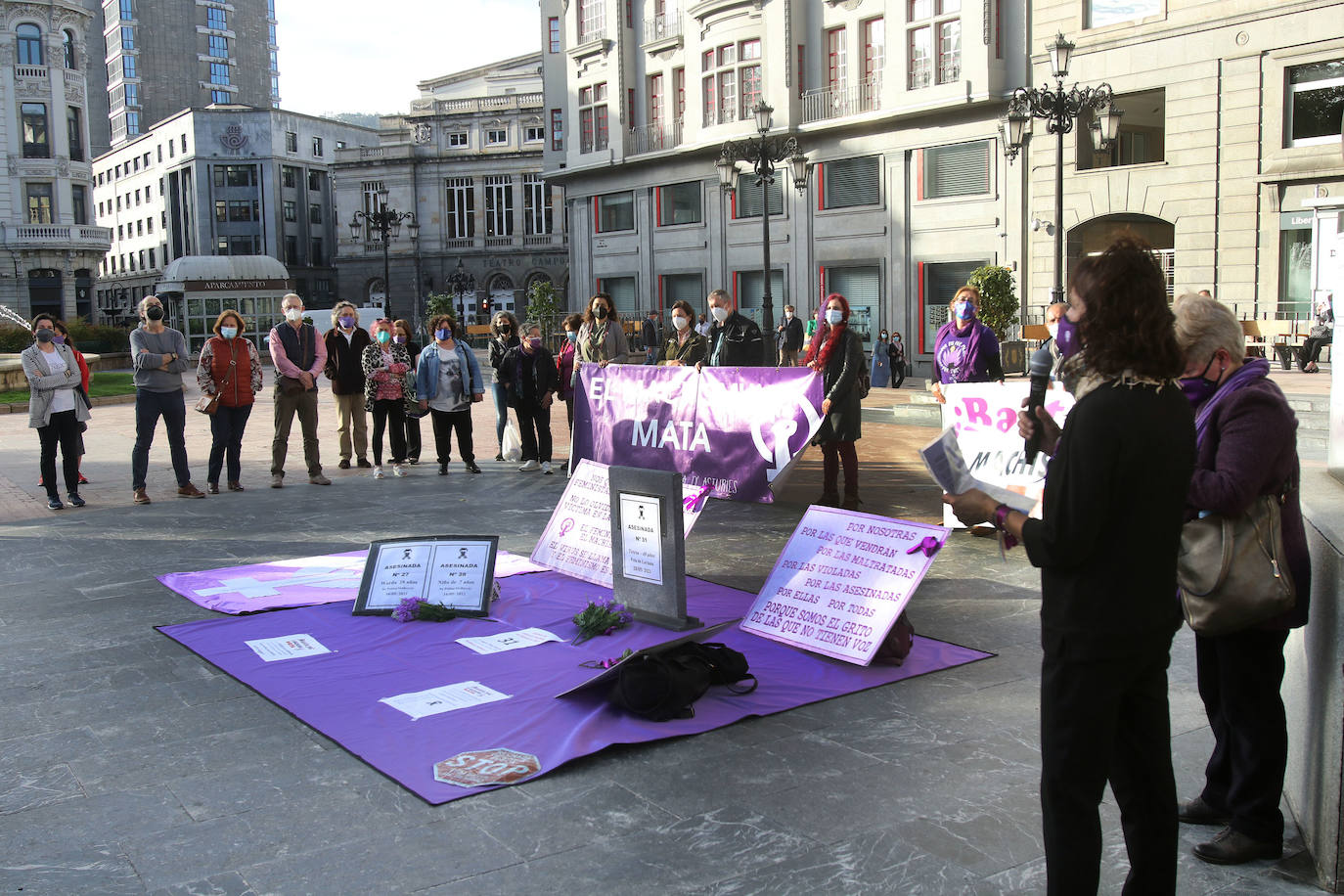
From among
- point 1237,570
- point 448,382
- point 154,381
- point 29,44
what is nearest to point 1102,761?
point 1237,570

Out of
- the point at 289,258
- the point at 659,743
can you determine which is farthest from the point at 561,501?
the point at 289,258

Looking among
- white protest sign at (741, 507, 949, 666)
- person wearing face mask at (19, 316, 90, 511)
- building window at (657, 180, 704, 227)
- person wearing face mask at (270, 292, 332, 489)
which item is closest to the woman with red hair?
white protest sign at (741, 507, 949, 666)

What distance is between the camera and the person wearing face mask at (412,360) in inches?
568

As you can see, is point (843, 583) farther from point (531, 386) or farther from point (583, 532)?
point (531, 386)

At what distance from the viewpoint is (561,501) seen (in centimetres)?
888

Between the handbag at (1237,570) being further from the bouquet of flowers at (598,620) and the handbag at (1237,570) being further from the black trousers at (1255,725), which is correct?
the bouquet of flowers at (598,620)

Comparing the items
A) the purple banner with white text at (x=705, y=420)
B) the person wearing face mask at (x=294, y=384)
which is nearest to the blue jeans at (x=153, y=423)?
the person wearing face mask at (x=294, y=384)

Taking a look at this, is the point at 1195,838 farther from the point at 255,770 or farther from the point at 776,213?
the point at 776,213

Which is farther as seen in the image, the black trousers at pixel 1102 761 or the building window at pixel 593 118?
the building window at pixel 593 118

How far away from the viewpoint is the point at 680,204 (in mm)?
43938

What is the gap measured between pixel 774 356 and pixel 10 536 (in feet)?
73.8

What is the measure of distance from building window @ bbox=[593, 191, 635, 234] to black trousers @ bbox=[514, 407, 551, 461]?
33086 mm

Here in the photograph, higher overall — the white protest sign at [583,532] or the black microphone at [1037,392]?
the black microphone at [1037,392]

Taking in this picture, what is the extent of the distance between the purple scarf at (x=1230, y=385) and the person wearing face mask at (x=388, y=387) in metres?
11.5
